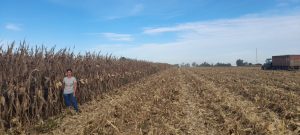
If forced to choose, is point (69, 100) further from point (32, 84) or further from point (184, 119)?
point (184, 119)

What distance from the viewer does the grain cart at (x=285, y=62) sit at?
1870 inches

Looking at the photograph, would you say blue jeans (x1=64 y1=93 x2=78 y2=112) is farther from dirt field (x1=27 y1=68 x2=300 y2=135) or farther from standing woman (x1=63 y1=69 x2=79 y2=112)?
dirt field (x1=27 y1=68 x2=300 y2=135)

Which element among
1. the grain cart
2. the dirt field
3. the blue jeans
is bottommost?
the dirt field

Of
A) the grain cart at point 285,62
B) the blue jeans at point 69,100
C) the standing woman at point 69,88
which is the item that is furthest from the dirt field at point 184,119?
the grain cart at point 285,62

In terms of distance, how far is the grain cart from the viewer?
47.5m

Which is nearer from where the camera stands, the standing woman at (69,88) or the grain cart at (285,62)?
the standing woman at (69,88)

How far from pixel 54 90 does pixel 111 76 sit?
353 inches

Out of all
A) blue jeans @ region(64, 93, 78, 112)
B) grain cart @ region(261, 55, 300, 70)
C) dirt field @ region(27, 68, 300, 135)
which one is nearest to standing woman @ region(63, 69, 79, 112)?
blue jeans @ region(64, 93, 78, 112)

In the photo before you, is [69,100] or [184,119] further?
[69,100]

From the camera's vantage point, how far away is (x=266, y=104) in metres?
12.9

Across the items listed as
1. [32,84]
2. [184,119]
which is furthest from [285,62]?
[32,84]

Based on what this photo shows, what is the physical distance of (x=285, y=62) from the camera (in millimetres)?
48844

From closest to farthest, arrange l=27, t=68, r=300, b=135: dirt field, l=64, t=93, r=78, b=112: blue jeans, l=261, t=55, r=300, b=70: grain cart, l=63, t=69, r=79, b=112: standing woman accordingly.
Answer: l=27, t=68, r=300, b=135: dirt field
l=63, t=69, r=79, b=112: standing woman
l=64, t=93, r=78, b=112: blue jeans
l=261, t=55, r=300, b=70: grain cart

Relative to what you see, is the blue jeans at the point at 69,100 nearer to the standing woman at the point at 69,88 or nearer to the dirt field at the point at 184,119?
the standing woman at the point at 69,88
